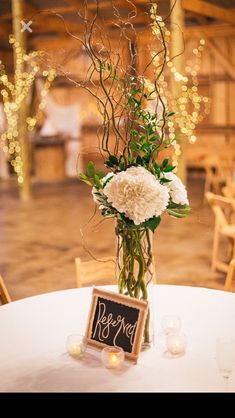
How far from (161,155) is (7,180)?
3.02 meters

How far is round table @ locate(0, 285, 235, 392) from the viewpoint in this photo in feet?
6.26

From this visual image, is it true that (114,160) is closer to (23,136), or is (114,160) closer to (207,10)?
(207,10)

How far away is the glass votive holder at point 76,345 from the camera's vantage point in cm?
212

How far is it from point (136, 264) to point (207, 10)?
25.1 feet

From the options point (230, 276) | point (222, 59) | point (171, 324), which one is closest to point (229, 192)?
point (230, 276)

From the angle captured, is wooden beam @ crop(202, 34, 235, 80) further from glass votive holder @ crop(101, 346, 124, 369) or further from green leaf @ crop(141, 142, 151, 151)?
glass votive holder @ crop(101, 346, 124, 369)

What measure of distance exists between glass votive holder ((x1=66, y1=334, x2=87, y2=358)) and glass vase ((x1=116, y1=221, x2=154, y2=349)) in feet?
0.67

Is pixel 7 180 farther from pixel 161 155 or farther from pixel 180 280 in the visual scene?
pixel 180 280

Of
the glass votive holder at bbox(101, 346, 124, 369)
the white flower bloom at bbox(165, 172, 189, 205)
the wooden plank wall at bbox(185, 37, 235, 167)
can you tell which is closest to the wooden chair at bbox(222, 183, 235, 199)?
the white flower bloom at bbox(165, 172, 189, 205)

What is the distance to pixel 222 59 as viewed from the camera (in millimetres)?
11656

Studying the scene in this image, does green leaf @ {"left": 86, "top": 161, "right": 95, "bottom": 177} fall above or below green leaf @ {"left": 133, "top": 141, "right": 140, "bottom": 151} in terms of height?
below

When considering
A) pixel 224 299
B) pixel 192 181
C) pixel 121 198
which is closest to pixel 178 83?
pixel 192 181

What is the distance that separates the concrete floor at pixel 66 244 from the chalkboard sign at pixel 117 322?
5.65 feet

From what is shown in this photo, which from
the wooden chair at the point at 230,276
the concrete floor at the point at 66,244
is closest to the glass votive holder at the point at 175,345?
the wooden chair at the point at 230,276
